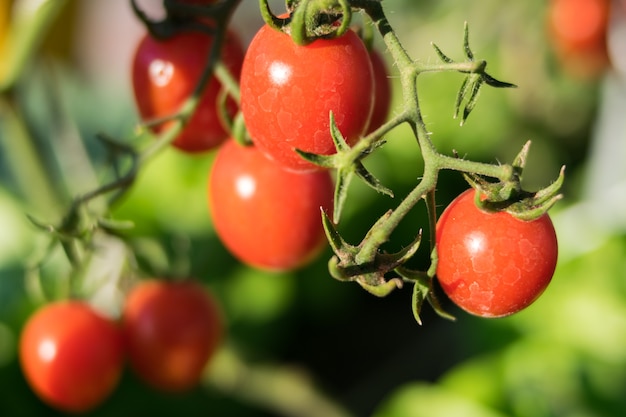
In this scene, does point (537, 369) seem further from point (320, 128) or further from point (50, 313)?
point (320, 128)

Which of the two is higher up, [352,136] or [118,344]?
[352,136]

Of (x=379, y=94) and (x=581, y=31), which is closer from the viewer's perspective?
(x=379, y=94)

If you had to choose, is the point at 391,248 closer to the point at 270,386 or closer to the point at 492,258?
the point at 270,386

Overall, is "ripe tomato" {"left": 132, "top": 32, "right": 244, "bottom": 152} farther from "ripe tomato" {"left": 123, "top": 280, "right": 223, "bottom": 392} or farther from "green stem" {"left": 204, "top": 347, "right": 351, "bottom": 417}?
"green stem" {"left": 204, "top": 347, "right": 351, "bottom": 417}

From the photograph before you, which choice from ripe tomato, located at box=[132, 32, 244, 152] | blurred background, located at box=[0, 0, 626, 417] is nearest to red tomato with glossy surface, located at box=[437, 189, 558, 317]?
ripe tomato, located at box=[132, 32, 244, 152]

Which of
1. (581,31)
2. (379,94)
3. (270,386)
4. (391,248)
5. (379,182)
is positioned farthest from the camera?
(391,248)

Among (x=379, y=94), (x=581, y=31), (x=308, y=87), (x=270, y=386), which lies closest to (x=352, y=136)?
(x=308, y=87)
